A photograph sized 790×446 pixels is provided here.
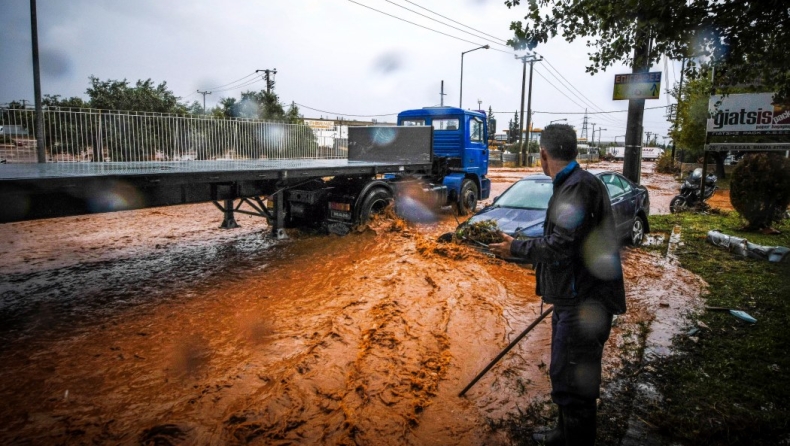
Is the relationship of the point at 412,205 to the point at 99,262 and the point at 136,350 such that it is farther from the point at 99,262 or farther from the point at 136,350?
the point at 136,350

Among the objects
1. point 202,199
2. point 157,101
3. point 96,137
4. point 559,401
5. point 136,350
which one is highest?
point 157,101

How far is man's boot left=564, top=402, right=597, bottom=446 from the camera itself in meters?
2.34

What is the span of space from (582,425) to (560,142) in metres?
1.56

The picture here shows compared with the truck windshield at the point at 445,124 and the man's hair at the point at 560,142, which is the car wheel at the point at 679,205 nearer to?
the truck windshield at the point at 445,124

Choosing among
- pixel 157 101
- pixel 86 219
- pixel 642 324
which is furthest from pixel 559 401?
pixel 157 101

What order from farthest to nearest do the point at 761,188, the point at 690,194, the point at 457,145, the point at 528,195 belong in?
the point at 690,194 → the point at 457,145 → the point at 761,188 → the point at 528,195

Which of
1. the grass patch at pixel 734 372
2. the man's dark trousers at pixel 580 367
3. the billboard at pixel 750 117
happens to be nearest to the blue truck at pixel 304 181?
the man's dark trousers at pixel 580 367

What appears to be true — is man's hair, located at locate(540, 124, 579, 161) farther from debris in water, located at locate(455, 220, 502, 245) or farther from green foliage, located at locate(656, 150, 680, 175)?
green foliage, located at locate(656, 150, 680, 175)

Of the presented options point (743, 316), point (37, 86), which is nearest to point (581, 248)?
point (743, 316)

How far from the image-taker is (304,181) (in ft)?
25.3

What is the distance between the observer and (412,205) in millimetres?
9750

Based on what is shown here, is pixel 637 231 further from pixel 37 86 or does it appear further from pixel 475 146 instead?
pixel 37 86

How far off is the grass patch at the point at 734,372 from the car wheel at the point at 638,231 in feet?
6.53

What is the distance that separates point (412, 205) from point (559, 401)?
24.5 ft
